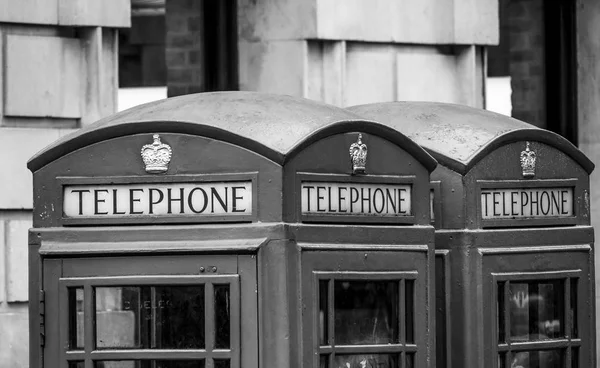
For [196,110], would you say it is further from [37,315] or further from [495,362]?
[495,362]

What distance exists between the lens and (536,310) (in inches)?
275

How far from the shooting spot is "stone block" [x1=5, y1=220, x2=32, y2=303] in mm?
9180

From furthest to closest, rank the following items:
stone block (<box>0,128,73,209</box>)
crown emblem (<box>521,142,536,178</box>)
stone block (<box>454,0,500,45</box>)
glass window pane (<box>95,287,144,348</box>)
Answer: stone block (<box>454,0,500,45</box>)
stone block (<box>0,128,73,209</box>)
crown emblem (<box>521,142,536,178</box>)
glass window pane (<box>95,287,144,348</box>)

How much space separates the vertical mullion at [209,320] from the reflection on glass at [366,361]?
50cm

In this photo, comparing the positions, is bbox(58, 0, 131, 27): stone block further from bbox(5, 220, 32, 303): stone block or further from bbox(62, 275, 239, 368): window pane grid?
bbox(62, 275, 239, 368): window pane grid

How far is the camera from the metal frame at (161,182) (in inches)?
230

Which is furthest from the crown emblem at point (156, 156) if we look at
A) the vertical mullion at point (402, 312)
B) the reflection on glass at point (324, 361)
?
the vertical mullion at point (402, 312)

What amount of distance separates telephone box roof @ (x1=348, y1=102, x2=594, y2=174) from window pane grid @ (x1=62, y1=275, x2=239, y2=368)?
1528 millimetres

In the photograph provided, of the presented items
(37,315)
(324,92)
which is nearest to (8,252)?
(324,92)

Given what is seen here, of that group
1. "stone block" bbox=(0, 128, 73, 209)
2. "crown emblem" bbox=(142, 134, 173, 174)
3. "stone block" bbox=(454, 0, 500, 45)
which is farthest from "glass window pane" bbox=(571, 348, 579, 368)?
"stone block" bbox=(454, 0, 500, 45)

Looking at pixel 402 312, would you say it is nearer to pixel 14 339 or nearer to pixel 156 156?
pixel 156 156

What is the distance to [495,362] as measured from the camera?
6.90 metres

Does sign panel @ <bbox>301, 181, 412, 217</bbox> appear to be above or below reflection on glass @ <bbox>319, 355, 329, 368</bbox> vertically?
above

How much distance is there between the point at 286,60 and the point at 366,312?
4487 mm
